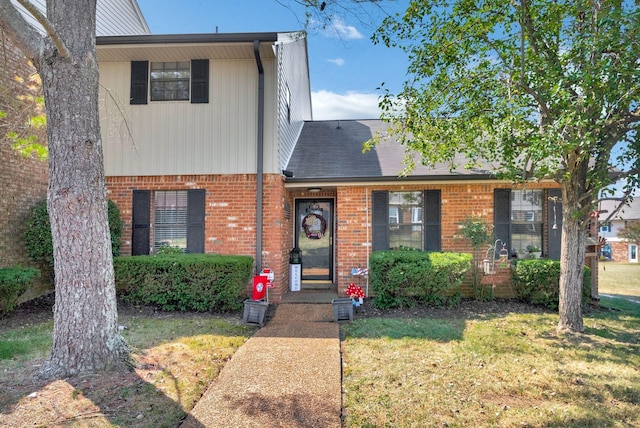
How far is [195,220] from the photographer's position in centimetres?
771

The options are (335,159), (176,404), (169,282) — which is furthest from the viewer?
(335,159)

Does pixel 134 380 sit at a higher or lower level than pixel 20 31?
lower

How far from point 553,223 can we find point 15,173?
10.3 m

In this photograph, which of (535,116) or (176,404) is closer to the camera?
(176,404)

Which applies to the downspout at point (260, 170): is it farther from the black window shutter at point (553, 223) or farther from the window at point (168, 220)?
the black window shutter at point (553, 223)

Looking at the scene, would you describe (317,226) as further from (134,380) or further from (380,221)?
(134,380)

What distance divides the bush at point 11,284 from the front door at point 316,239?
529 centimetres

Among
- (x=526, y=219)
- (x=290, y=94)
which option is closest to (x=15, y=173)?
(x=290, y=94)

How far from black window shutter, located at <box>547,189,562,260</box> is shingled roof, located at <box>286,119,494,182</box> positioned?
4.88ft

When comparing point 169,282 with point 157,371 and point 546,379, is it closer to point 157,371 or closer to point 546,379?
point 157,371

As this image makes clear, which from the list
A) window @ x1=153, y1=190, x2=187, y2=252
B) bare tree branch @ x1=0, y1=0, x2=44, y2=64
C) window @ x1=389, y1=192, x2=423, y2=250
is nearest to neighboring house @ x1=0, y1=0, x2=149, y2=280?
window @ x1=153, y1=190, x2=187, y2=252

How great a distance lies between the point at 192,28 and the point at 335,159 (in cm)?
396

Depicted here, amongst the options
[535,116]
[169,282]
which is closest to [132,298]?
[169,282]

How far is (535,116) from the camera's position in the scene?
616 cm
